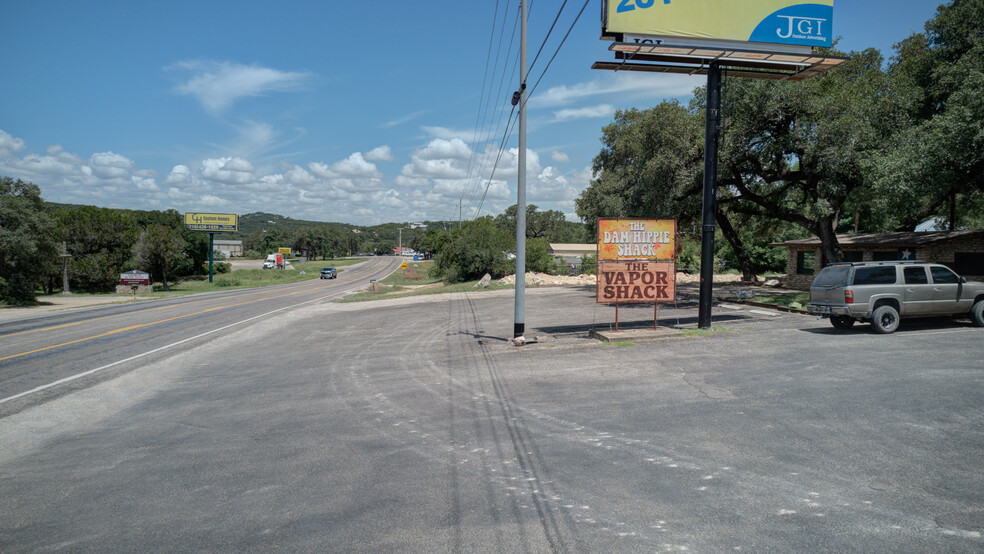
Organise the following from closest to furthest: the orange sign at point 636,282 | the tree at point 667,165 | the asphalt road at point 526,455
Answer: the asphalt road at point 526,455 → the orange sign at point 636,282 → the tree at point 667,165

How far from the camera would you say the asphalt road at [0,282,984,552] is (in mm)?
4562

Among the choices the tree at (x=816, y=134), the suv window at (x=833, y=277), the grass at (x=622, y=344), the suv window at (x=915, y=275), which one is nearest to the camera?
the grass at (x=622, y=344)

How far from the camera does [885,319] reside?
13.7m

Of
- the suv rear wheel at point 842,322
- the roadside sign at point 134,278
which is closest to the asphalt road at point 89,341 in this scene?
the suv rear wheel at point 842,322

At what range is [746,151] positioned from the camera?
2423 cm

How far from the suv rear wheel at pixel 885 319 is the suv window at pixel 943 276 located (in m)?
1.58

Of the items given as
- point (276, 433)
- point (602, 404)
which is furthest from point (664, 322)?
point (276, 433)

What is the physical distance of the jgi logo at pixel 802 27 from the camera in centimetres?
1546

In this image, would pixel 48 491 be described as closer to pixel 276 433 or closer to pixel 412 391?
pixel 276 433

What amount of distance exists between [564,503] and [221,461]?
4.24 metres

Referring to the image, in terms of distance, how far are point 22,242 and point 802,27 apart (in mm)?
38752

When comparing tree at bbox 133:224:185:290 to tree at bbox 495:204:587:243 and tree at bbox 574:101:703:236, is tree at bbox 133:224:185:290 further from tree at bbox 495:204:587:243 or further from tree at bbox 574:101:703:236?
tree at bbox 495:204:587:243

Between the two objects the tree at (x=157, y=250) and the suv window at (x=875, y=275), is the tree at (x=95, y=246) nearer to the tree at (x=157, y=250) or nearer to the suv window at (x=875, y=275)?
the tree at (x=157, y=250)

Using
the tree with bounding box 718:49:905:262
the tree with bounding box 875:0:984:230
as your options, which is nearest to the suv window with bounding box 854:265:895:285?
the tree with bounding box 875:0:984:230
